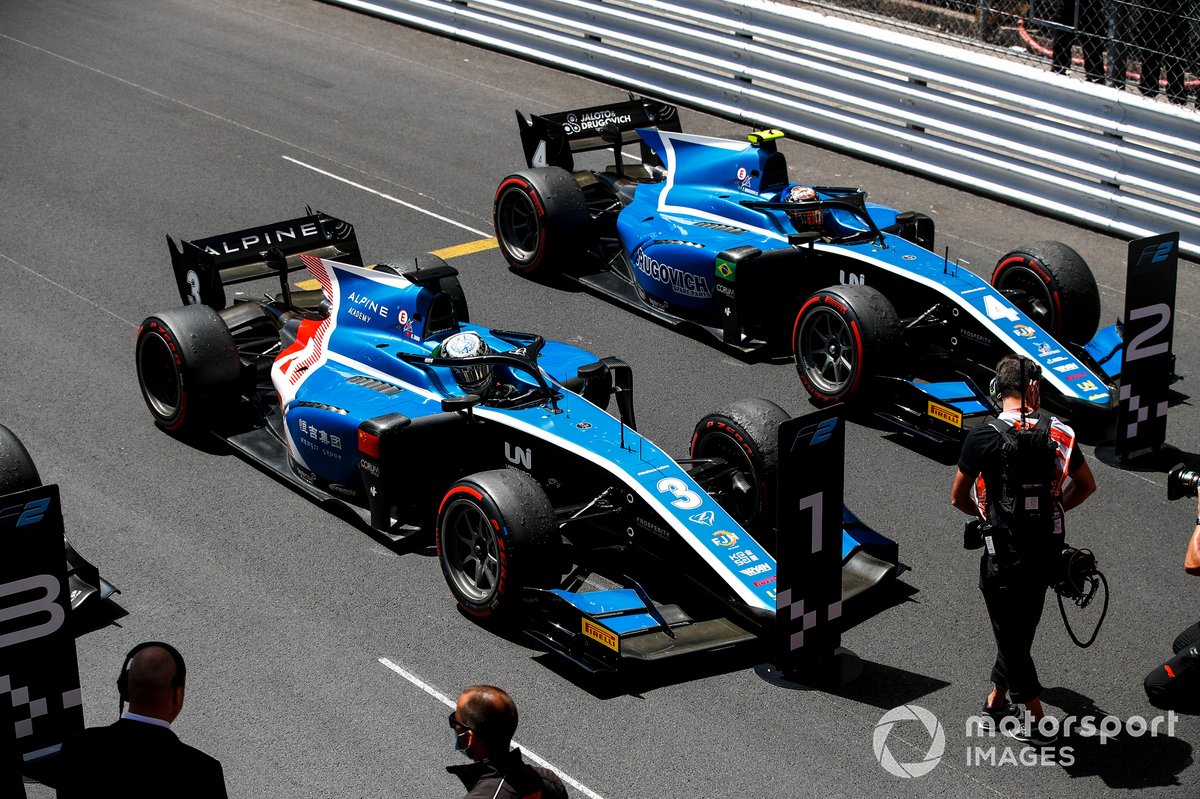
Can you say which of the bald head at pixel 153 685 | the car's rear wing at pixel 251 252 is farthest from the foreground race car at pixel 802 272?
the bald head at pixel 153 685

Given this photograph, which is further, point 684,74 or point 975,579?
point 684,74

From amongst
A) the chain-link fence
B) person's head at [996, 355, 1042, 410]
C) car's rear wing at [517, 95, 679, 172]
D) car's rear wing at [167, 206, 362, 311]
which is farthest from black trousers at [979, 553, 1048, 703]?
the chain-link fence

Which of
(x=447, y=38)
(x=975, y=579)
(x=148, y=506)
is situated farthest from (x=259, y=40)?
(x=975, y=579)

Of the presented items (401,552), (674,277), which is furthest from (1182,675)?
(674,277)

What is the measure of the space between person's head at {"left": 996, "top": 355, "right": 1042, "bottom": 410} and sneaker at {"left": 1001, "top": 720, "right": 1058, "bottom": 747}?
164 cm

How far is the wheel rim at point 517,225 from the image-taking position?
13.1 metres

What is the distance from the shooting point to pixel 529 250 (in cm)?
1327

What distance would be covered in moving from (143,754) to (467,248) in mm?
9463

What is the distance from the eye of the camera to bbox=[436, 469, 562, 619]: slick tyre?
7754 millimetres

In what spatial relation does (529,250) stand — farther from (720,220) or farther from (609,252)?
(720,220)

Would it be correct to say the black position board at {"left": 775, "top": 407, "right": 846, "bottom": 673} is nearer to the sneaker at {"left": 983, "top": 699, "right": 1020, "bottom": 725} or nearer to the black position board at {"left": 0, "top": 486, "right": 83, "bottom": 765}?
the sneaker at {"left": 983, "top": 699, "right": 1020, "bottom": 725}

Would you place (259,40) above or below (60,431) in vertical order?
above

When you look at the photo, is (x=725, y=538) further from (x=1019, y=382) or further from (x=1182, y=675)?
(x=1182, y=675)

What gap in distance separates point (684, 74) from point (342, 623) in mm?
11097
